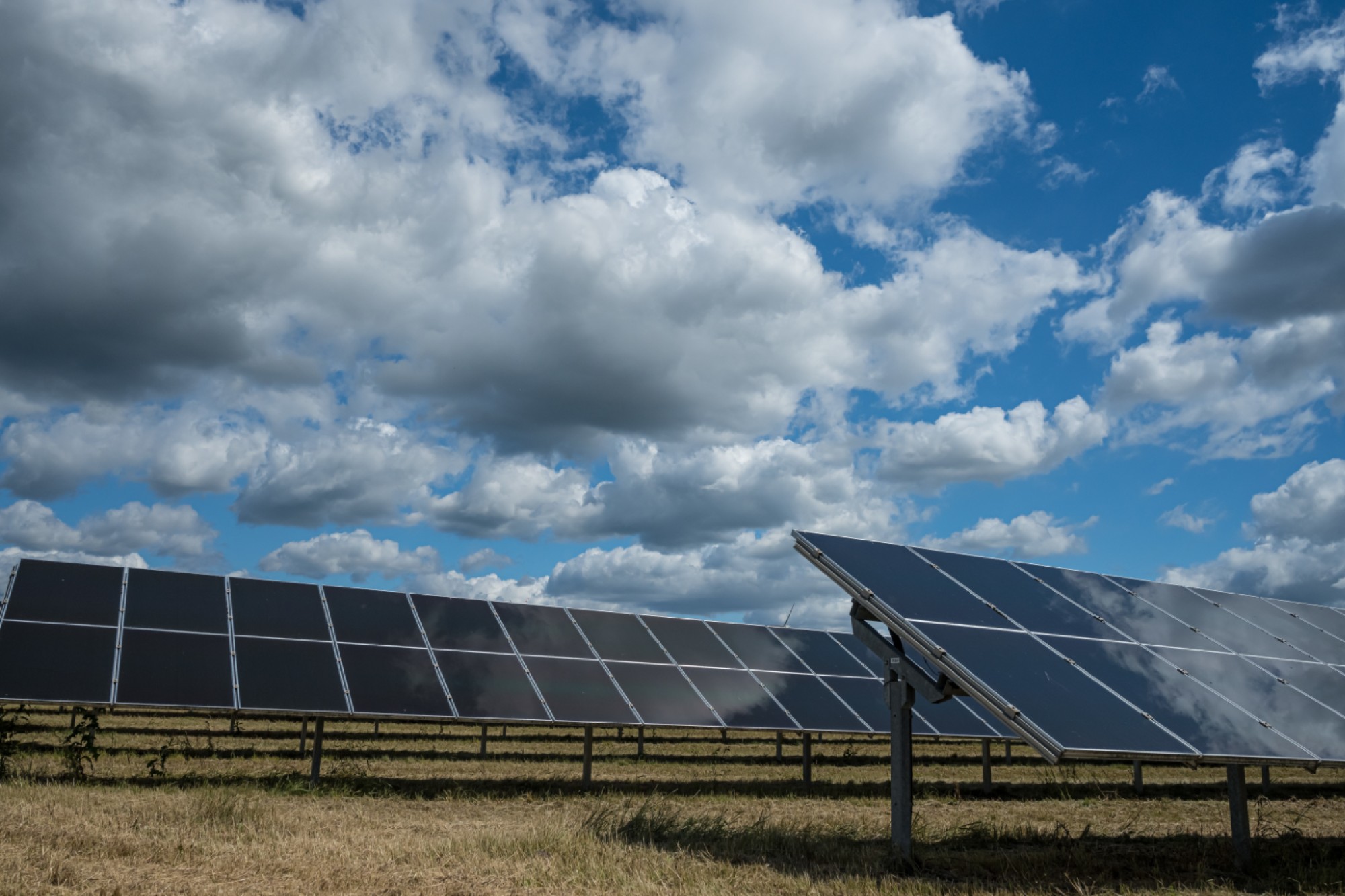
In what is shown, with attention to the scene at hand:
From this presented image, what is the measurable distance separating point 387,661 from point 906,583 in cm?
1206

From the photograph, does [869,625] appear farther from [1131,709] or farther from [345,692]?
[345,692]

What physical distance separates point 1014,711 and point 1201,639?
683 cm

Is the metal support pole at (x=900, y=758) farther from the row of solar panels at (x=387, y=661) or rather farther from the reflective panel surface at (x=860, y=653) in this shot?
the reflective panel surface at (x=860, y=653)

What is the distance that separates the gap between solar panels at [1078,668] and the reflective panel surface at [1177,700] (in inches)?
1.0

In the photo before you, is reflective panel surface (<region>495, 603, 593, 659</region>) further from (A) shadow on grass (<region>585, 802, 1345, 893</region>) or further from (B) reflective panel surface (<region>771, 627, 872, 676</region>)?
(A) shadow on grass (<region>585, 802, 1345, 893</region>)

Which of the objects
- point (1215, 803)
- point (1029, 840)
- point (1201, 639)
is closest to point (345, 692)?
point (1029, 840)

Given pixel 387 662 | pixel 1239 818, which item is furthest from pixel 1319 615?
pixel 387 662

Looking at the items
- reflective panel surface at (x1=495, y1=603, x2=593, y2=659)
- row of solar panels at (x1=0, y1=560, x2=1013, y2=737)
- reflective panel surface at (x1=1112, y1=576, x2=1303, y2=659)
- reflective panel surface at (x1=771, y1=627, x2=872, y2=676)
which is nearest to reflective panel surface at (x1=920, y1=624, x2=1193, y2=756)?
reflective panel surface at (x1=1112, y1=576, x2=1303, y2=659)

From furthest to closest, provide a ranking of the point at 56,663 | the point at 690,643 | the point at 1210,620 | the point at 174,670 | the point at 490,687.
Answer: the point at 690,643
the point at 490,687
the point at 174,670
the point at 56,663
the point at 1210,620

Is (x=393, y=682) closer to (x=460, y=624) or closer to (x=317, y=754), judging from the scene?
(x=317, y=754)

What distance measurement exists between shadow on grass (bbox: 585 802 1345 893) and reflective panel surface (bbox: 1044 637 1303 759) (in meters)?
1.49

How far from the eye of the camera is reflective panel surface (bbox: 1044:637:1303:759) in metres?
11.2

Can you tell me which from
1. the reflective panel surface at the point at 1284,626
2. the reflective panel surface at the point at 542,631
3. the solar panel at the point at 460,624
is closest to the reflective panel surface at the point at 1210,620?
the reflective panel surface at the point at 1284,626

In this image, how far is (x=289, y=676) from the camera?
1869 centimetres
